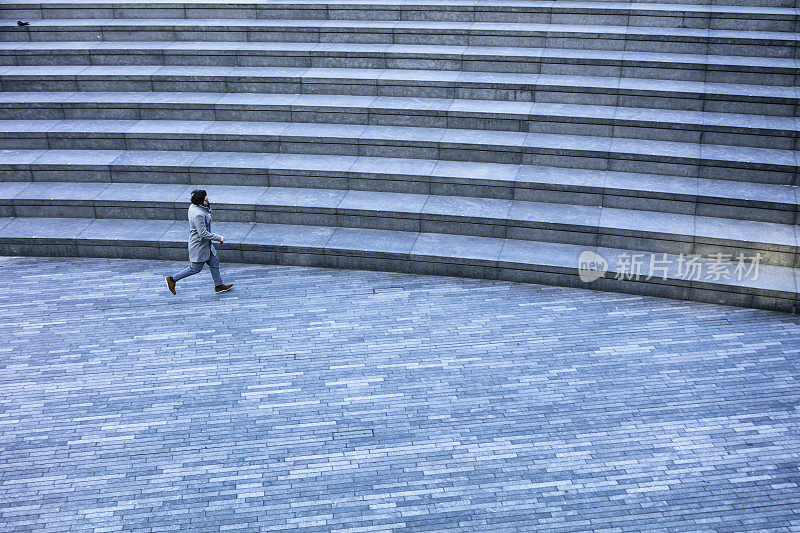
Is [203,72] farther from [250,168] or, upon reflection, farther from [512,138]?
[512,138]

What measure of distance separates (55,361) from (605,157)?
723cm

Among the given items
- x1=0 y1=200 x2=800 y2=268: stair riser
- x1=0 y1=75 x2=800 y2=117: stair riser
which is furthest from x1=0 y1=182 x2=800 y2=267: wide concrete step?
x1=0 y1=75 x2=800 y2=117: stair riser

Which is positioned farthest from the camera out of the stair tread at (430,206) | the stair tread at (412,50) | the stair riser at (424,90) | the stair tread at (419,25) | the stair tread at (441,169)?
A: the stair tread at (419,25)

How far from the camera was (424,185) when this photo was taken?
10.6 meters

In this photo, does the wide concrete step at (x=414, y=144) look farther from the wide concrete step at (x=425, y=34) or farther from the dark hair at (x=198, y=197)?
the dark hair at (x=198, y=197)

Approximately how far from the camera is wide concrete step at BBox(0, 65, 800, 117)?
423 inches

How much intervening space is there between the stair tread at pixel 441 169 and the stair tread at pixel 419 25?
8.42ft

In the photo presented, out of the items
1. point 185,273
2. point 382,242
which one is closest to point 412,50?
point 382,242

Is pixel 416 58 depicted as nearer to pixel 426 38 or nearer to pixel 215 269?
pixel 426 38

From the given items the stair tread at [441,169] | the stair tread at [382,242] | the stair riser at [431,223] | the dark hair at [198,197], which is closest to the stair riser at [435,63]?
the stair tread at [441,169]

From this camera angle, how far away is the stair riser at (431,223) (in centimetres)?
937

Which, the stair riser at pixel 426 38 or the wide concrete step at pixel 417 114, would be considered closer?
the wide concrete step at pixel 417 114

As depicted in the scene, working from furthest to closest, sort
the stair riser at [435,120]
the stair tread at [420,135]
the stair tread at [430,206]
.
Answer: the stair riser at [435,120], the stair tread at [420,135], the stair tread at [430,206]

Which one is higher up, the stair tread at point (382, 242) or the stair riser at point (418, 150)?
the stair riser at point (418, 150)
